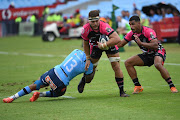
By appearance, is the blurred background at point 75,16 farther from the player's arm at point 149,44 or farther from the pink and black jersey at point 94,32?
the pink and black jersey at point 94,32

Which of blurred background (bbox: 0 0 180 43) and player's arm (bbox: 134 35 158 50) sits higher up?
player's arm (bbox: 134 35 158 50)

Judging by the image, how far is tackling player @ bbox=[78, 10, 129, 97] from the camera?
306 inches

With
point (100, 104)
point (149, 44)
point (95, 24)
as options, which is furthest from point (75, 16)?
point (100, 104)

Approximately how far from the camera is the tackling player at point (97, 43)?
776 centimetres

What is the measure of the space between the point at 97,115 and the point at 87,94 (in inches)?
97.9

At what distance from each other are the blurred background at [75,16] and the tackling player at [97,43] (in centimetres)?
1197

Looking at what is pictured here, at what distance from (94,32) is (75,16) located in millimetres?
26913

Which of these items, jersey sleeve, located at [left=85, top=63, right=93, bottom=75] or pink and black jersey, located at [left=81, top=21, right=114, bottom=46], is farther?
jersey sleeve, located at [left=85, top=63, right=93, bottom=75]

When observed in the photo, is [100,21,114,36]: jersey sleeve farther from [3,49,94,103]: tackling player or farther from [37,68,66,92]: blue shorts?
[37,68,66,92]: blue shorts

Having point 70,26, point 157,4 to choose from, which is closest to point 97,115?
point 157,4

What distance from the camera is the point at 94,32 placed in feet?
26.5

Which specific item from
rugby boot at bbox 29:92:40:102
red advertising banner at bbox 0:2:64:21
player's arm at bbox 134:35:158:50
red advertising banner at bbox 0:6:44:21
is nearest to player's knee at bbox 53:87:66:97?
rugby boot at bbox 29:92:40:102

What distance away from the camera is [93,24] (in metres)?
7.86

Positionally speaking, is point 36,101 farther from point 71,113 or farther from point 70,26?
point 70,26
